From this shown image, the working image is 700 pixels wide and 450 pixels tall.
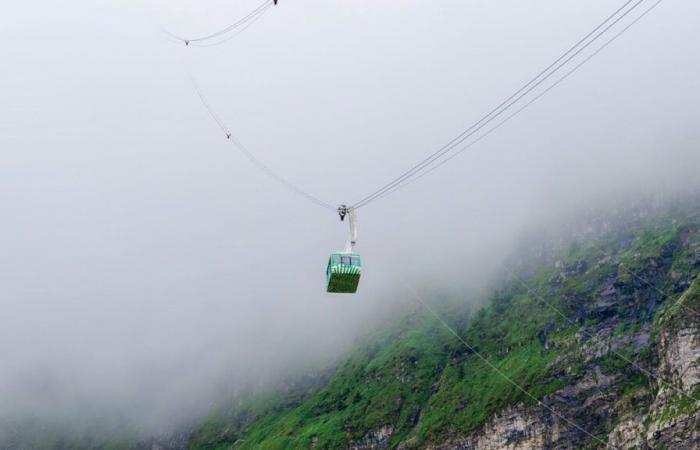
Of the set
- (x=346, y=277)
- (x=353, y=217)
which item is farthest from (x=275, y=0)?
(x=346, y=277)

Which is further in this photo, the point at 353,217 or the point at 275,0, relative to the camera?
the point at 353,217

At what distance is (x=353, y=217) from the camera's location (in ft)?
290

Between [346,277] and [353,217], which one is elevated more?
[353,217]

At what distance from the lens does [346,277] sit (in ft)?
300

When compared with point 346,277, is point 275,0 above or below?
above

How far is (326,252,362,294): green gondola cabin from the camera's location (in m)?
90.6

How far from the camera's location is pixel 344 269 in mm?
90625

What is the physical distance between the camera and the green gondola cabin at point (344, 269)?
90.6 m

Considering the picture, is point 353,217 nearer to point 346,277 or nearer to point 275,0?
point 346,277

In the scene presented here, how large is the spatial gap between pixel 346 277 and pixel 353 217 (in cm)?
767

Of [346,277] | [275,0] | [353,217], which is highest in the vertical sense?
[275,0]
